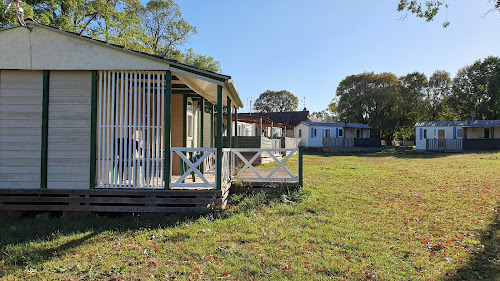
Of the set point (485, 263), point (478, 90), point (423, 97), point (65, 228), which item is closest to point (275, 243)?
point (485, 263)

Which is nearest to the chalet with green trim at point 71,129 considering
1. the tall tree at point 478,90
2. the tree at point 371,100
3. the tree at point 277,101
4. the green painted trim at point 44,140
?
the green painted trim at point 44,140

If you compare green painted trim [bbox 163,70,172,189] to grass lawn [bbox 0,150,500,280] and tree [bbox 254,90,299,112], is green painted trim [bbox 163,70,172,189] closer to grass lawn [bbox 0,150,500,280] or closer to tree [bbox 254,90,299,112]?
grass lawn [bbox 0,150,500,280]

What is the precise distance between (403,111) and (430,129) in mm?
8612

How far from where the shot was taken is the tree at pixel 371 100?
1501 inches

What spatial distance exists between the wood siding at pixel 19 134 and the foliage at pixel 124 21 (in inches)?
435

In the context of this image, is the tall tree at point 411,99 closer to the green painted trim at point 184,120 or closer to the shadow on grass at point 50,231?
the green painted trim at point 184,120

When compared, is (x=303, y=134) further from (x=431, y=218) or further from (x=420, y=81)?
(x=431, y=218)

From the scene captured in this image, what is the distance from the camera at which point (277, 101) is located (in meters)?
71.9

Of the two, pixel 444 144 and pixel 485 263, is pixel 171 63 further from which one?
pixel 444 144

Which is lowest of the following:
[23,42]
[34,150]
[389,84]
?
[34,150]

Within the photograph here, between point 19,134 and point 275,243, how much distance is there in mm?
5482

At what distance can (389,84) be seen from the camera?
39.2 m

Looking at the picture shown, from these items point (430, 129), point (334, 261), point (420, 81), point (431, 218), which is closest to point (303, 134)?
point (430, 129)

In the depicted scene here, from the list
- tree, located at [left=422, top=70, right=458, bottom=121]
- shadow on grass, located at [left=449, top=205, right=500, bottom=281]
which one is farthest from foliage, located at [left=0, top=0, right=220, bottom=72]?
tree, located at [left=422, top=70, right=458, bottom=121]
